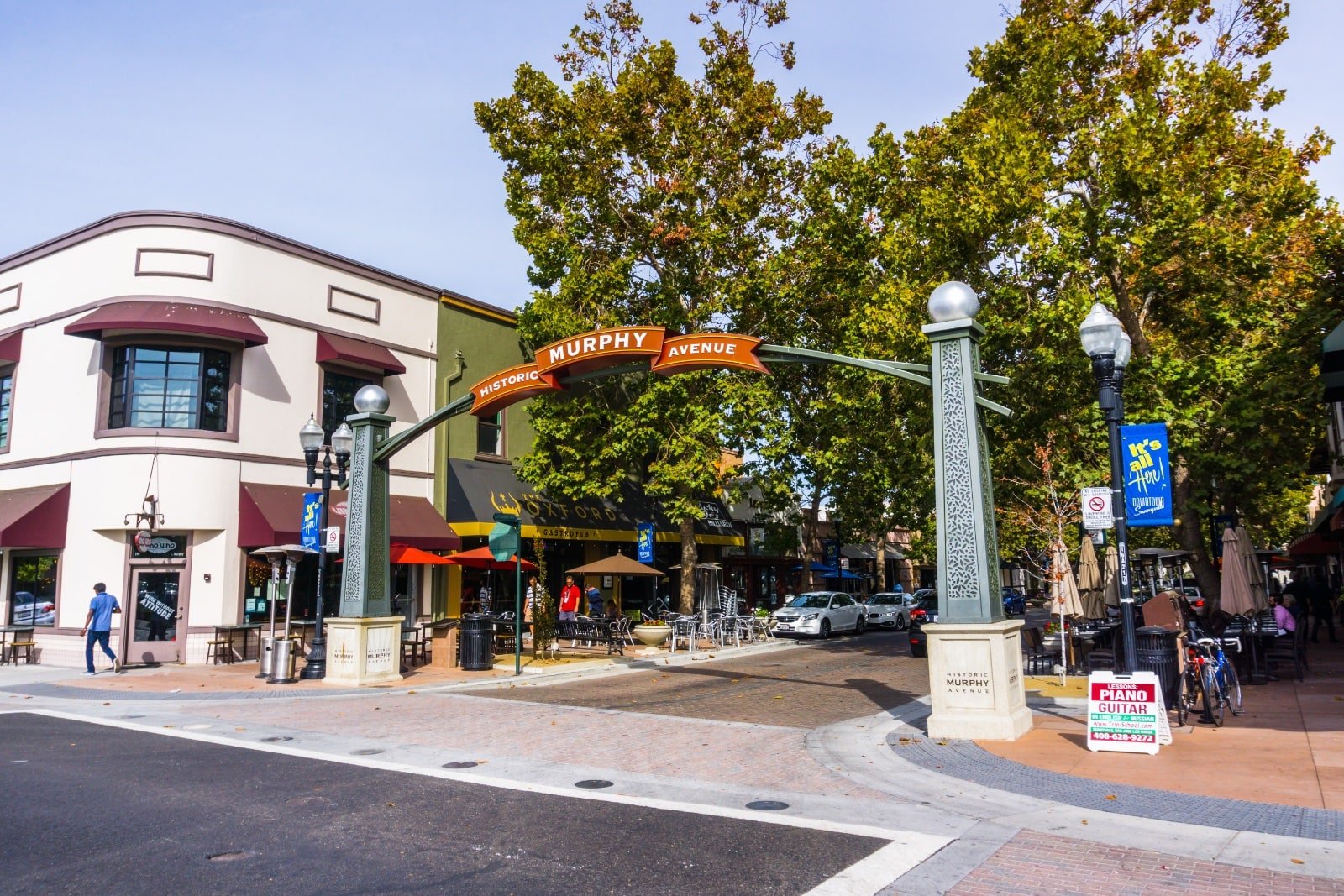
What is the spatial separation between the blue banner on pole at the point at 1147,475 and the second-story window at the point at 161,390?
19098 mm

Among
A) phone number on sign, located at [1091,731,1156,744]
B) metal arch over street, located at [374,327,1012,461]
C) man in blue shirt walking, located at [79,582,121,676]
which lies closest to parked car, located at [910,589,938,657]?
→ phone number on sign, located at [1091,731,1156,744]

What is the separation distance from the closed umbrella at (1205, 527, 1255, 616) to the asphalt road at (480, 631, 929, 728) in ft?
18.3

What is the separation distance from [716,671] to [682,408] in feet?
27.9

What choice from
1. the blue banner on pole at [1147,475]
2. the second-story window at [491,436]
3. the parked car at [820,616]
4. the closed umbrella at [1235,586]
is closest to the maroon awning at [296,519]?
the second-story window at [491,436]

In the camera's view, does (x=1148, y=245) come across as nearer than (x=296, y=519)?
Yes

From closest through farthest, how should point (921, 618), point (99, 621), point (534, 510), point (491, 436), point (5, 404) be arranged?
point (99, 621) → point (5, 404) → point (534, 510) → point (491, 436) → point (921, 618)

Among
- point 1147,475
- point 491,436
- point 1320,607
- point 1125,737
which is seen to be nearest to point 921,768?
point 1125,737

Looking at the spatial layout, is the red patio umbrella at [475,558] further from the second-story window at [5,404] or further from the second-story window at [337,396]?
the second-story window at [5,404]

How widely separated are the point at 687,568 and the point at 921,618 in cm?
815

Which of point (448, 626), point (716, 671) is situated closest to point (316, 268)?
point (448, 626)

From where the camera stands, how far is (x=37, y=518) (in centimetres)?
2022

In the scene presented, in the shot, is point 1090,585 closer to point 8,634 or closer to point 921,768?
point 921,768

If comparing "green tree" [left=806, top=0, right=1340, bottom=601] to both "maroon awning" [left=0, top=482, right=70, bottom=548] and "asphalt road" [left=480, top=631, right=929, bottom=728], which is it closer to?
"asphalt road" [left=480, top=631, right=929, bottom=728]

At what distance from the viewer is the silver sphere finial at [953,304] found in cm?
1128
